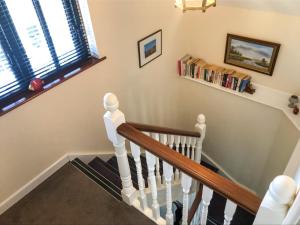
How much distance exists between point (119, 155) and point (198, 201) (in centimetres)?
103

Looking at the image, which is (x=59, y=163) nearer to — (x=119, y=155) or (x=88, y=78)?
(x=88, y=78)

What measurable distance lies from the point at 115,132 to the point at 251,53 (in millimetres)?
2339

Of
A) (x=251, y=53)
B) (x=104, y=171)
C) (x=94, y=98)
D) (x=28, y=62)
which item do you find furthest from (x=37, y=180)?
(x=251, y=53)

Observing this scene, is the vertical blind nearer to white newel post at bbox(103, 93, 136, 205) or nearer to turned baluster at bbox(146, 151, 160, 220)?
white newel post at bbox(103, 93, 136, 205)

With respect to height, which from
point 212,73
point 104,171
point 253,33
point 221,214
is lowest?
point 221,214

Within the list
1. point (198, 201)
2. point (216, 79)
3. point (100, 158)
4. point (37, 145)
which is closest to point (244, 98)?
point (216, 79)

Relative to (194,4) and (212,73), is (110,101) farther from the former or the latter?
(212,73)

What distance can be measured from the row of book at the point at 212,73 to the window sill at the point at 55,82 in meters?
1.56

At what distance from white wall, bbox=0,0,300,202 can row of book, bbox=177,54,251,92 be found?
12 centimetres

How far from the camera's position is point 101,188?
7.83 feet

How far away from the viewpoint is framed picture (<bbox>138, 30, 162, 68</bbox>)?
3.08 m

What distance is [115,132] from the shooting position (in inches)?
65.9

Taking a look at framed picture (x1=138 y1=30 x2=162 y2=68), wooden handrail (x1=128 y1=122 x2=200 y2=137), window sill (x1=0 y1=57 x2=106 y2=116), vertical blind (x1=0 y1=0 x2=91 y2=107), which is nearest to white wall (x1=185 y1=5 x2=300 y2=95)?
framed picture (x1=138 y1=30 x2=162 y2=68)

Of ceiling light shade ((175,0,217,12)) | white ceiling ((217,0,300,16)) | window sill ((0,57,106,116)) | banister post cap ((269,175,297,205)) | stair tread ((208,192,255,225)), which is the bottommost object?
stair tread ((208,192,255,225))
